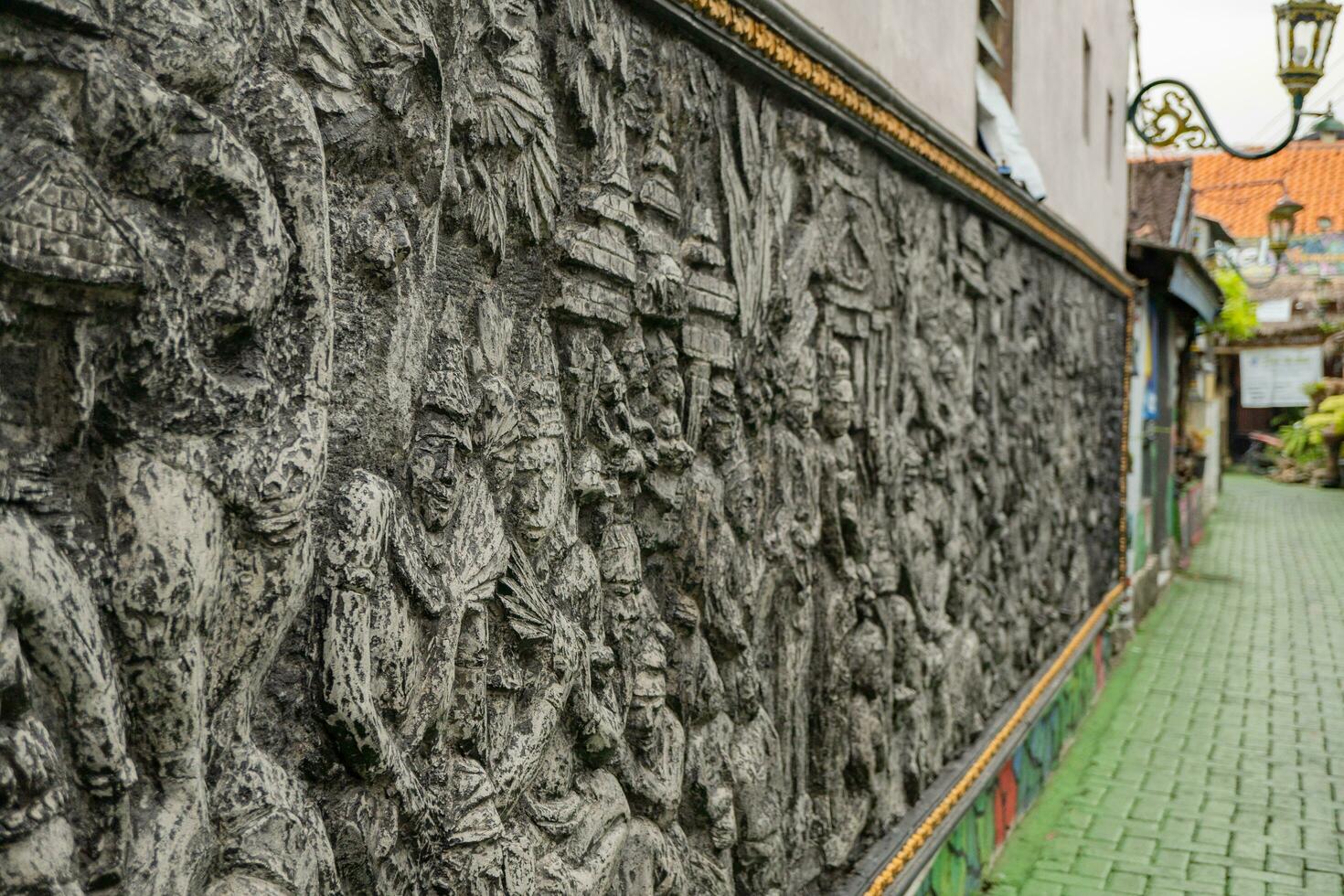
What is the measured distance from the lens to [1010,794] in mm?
6480

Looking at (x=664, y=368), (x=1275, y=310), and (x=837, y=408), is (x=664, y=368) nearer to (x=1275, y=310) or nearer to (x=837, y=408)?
(x=837, y=408)

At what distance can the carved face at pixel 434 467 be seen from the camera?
1.96m

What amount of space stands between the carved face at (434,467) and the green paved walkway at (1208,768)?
474 centimetres

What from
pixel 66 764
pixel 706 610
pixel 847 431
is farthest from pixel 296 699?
pixel 847 431

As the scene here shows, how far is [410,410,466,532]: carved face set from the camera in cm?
196

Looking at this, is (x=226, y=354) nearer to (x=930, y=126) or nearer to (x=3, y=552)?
(x=3, y=552)

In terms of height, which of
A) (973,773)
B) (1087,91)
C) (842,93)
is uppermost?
(1087,91)

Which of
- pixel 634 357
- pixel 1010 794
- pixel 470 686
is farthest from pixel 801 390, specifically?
pixel 1010 794

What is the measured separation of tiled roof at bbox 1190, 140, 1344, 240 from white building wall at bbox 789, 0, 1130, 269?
82.3ft

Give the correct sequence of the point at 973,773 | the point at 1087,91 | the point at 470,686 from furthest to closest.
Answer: the point at 1087,91 < the point at 973,773 < the point at 470,686

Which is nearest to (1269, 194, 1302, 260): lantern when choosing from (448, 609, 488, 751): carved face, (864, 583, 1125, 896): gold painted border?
(864, 583, 1125, 896): gold painted border

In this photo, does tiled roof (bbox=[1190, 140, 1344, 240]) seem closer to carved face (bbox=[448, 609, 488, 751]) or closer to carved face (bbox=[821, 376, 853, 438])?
carved face (bbox=[821, 376, 853, 438])

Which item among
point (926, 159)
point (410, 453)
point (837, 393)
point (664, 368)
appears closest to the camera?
point (410, 453)

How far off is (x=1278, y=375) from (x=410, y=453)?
3281 cm
